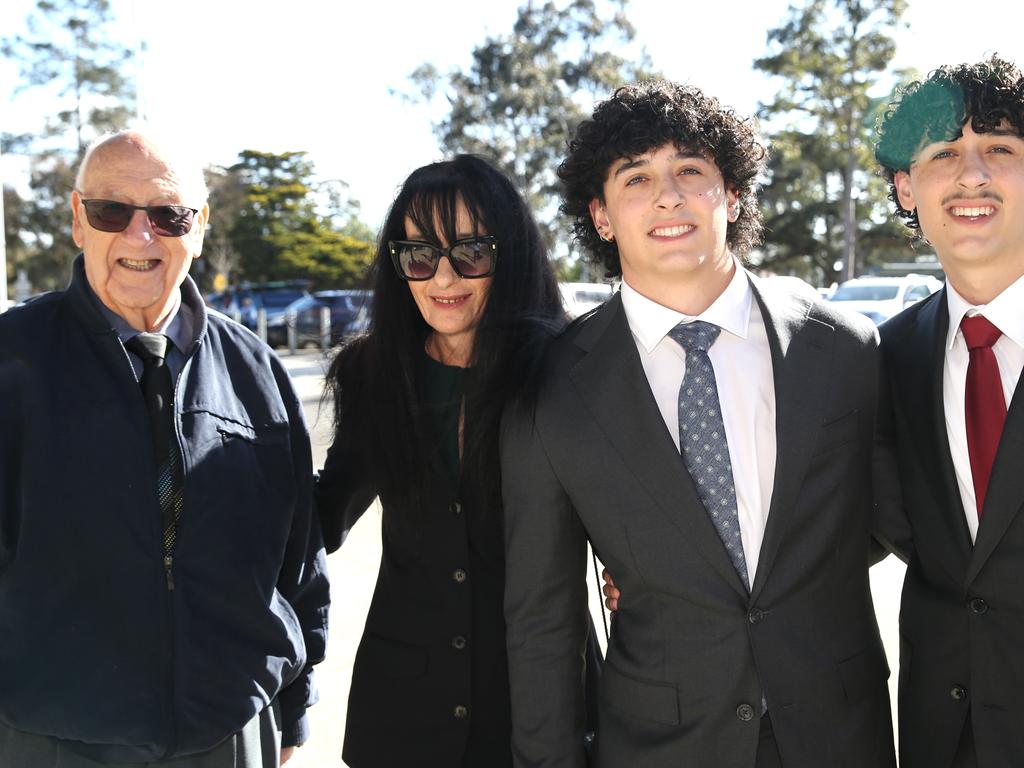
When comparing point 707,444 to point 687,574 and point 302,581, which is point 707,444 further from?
point 302,581

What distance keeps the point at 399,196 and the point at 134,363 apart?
0.90m

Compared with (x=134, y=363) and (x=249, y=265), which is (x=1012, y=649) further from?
(x=249, y=265)

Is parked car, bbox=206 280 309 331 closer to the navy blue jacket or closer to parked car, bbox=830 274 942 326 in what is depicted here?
parked car, bbox=830 274 942 326

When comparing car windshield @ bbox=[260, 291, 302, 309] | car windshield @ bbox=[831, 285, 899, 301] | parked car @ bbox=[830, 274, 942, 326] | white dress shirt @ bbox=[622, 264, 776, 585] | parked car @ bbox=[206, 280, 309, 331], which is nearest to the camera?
white dress shirt @ bbox=[622, 264, 776, 585]

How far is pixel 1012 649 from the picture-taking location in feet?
6.95

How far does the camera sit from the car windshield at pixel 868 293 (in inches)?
847

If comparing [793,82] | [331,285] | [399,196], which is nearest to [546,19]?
[793,82]

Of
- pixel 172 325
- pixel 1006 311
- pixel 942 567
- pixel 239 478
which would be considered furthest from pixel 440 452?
pixel 1006 311

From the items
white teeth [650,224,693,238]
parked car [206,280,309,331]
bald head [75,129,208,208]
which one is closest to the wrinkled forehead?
bald head [75,129,208,208]

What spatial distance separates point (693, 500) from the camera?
2.15 m

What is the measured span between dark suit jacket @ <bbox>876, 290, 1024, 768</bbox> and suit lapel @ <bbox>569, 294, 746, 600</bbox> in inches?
20.5

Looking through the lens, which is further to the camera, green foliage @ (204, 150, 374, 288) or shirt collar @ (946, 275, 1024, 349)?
green foliage @ (204, 150, 374, 288)

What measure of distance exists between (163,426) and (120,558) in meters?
0.33

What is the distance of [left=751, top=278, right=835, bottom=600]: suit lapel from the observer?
2121 mm
